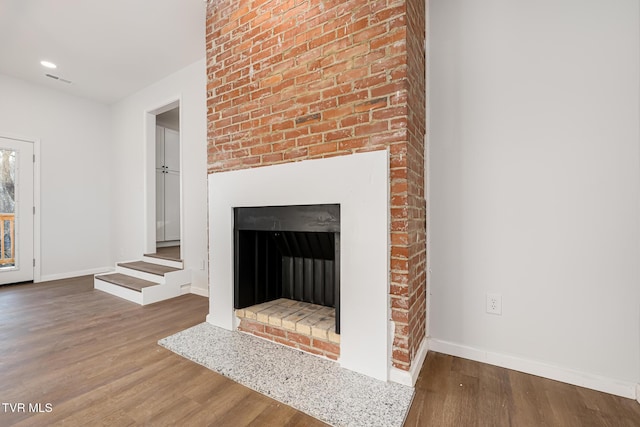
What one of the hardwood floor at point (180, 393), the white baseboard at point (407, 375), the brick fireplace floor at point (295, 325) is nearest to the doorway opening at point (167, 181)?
the hardwood floor at point (180, 393)

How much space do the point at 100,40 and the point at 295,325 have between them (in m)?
3.46

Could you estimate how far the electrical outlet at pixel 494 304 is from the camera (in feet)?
5.71

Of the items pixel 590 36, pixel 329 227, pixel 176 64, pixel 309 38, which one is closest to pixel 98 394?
pixel 329 227

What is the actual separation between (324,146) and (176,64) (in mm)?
2813

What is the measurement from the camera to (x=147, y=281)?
10.8ft

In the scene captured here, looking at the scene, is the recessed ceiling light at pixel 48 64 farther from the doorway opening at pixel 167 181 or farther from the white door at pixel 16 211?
the doorway opening at pixel 167 181

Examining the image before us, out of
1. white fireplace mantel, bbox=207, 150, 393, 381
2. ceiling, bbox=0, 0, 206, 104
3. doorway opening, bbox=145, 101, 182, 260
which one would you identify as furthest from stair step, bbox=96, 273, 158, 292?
ceiling, bbox=0, 0, 206, 104

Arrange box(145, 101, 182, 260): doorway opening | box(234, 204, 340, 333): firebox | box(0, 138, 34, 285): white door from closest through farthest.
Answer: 1. box(234, 204, 340, 333): firebox
2. box(0, 138, 34, 285): white door
3. box(145, 101, 182, 260): doorway opening

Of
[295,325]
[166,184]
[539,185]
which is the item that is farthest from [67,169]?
[539,185]

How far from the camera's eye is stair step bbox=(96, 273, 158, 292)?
10.1 ft

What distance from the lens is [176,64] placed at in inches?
135

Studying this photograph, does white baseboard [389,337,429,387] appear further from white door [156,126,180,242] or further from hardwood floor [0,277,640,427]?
white door [156,126,180,242]

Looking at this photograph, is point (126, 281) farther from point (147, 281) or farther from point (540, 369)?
point (540, 369)

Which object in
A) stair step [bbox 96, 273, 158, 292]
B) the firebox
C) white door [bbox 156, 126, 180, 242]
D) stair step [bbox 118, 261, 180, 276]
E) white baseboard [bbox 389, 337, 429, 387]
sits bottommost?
white baseboard [bbox 389, 337, 429, 387]
